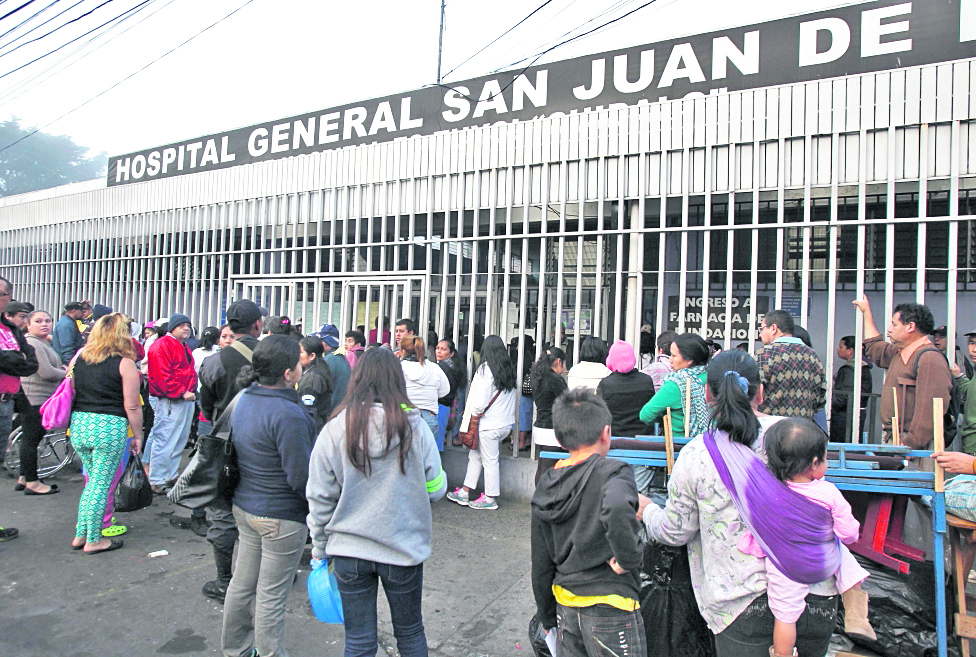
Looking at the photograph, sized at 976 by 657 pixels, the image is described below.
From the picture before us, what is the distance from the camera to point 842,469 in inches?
129

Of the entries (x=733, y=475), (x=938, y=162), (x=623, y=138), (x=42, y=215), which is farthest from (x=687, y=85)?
(x=42, y=215)

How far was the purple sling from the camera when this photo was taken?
235cm

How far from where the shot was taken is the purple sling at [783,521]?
2346 millimetres

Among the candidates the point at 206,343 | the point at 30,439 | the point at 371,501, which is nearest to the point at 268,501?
the point at 371,501

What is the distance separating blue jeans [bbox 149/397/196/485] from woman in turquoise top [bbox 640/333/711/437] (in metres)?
4.64

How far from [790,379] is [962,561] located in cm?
130

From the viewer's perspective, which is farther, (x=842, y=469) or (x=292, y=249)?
(x=292, y=249)

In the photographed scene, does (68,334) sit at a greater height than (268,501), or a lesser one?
greater

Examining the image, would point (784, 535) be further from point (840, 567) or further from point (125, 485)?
point (125, 485)

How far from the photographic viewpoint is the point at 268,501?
3094 mm

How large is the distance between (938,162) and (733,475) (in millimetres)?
4188

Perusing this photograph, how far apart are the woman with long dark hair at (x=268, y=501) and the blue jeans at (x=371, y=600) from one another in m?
0.54

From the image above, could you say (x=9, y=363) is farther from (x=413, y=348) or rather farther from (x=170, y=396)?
(x=413, y=348)

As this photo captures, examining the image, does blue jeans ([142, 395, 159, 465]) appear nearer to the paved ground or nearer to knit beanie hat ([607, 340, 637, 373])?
the paved ground
